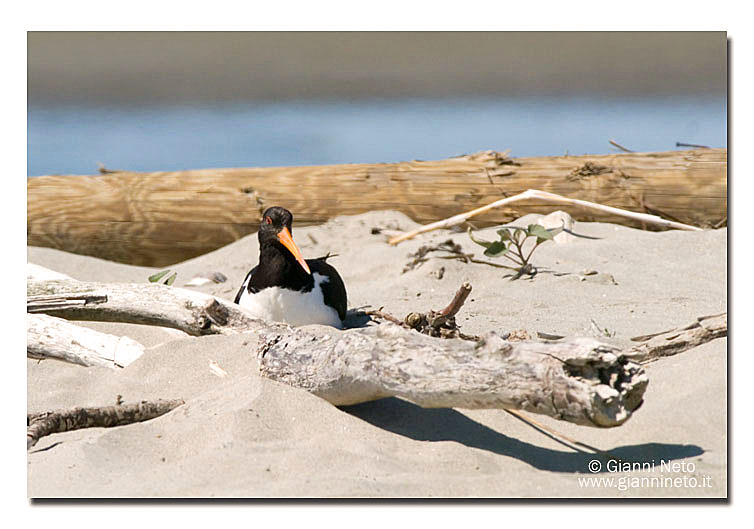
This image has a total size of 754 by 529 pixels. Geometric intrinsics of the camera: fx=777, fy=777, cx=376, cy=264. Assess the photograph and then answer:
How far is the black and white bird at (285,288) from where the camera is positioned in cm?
407

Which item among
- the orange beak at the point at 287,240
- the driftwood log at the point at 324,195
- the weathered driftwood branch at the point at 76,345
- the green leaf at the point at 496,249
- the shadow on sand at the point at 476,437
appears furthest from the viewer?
the driftwood log at the point at 324,195

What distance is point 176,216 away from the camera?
6.79 metres

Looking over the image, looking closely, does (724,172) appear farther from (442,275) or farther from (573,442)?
(573,442)

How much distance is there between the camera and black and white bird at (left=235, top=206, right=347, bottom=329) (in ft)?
13.3

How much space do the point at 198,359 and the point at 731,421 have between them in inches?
82.0

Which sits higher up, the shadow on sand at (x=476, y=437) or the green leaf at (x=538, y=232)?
the green leaf at (x=538, y=232)

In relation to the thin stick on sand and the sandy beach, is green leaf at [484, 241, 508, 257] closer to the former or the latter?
the sandy beach

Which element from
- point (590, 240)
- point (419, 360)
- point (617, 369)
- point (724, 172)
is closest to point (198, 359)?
point (419, 360)

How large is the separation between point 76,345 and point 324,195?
3.32m

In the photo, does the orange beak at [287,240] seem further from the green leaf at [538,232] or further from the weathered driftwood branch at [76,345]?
the green leaf at [538,232]

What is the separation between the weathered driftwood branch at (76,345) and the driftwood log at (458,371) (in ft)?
3.11

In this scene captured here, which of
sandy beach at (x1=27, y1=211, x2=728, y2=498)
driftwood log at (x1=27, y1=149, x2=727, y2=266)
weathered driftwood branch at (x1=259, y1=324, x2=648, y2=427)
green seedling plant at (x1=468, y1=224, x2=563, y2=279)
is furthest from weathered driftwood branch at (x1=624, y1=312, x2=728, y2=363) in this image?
driftwood log at (x1=27, y1=149, x2=727, y2=266)

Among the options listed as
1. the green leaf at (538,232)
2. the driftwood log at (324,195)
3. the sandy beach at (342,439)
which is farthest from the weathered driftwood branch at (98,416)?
the driftwood log at (324,195)

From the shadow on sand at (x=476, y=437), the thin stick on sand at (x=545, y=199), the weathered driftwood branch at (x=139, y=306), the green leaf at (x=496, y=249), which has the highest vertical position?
the thin stick on sand at (x=545, y=199)
